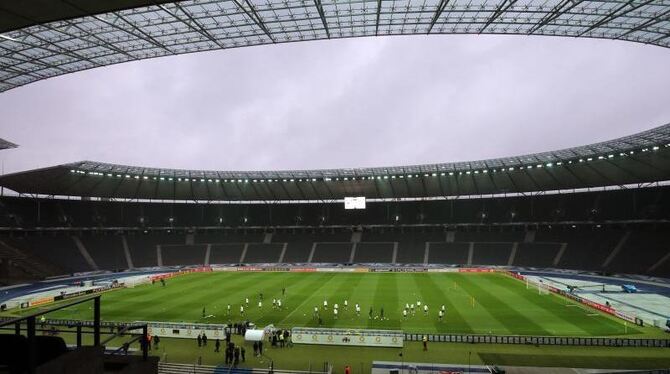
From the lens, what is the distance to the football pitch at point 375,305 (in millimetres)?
36500

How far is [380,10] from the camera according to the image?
2381 centimetres

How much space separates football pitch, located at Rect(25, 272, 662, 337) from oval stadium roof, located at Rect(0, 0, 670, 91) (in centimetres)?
2243

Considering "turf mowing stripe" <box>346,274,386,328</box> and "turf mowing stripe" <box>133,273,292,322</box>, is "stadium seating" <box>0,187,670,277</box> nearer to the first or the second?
"turf mowing stripe" <box>346,274,386,328</box>

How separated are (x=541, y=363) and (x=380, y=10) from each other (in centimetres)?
2314

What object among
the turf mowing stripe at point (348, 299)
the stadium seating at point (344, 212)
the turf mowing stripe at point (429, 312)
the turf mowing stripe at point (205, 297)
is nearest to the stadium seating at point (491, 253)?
the stadium seating at point (344, 212)

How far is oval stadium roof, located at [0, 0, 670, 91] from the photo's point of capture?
22.5 metres

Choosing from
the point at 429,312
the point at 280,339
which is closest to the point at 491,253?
the point at 429,312

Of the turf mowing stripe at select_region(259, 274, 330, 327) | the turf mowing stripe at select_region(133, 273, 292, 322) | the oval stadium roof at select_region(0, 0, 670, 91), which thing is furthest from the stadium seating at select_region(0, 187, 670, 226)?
the oval stadium roof at select_region(0, 0, 670, 91)

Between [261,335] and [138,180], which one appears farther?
[138,180]

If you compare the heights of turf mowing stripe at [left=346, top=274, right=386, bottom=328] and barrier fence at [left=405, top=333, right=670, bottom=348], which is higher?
turf mowing stripe at [left=346, top=274, right=386, bottom=328]

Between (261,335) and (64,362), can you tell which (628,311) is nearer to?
(261,335)

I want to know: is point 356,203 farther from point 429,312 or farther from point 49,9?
point 49,9

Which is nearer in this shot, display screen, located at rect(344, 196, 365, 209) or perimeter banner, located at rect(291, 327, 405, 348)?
perimeter banner, located at rect(291, 327, 405, 348)

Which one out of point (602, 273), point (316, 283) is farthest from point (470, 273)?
point (316, 283)
